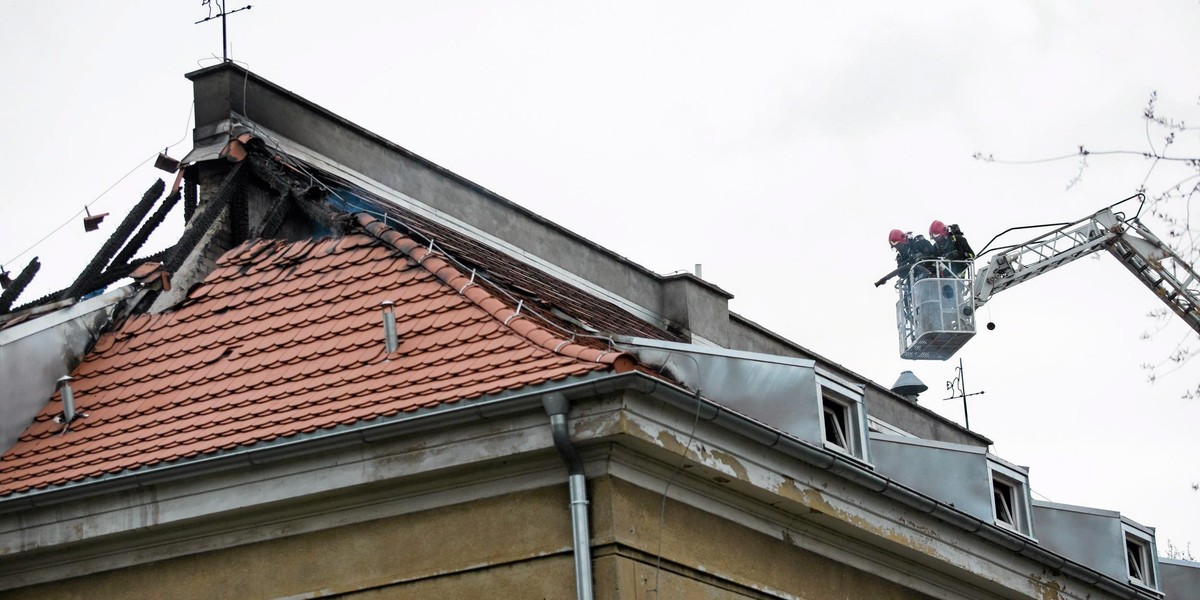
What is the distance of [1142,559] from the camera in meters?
18.0

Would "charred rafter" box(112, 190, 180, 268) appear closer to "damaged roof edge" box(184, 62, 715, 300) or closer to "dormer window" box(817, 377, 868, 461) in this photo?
"damaged roof edge" box(184, 62, 715, 300)

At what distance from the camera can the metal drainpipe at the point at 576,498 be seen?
10719 mm

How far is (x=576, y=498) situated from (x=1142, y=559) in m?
9.23

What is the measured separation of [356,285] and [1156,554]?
926cm

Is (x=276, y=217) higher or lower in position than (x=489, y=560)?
higher

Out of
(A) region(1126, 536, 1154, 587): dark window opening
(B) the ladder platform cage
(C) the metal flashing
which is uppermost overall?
(B) the ladder platform cage

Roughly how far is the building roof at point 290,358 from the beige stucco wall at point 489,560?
0.77 meters

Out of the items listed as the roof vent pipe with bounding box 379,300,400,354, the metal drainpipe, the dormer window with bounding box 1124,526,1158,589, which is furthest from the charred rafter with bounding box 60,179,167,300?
the dormer window with bounding box 1124,526,1158,589

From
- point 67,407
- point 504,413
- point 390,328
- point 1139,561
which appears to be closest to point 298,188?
point 67,407

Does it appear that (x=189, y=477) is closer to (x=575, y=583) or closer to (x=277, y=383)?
(x=277, y=383)

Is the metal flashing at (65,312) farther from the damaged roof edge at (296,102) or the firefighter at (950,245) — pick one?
the firefighter at (950,245)

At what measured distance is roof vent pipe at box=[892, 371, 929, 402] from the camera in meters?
26.3

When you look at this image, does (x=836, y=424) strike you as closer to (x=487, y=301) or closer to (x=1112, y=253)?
(x=487, y=301)

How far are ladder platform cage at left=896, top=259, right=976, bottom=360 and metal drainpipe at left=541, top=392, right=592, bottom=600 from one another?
2172 cm
